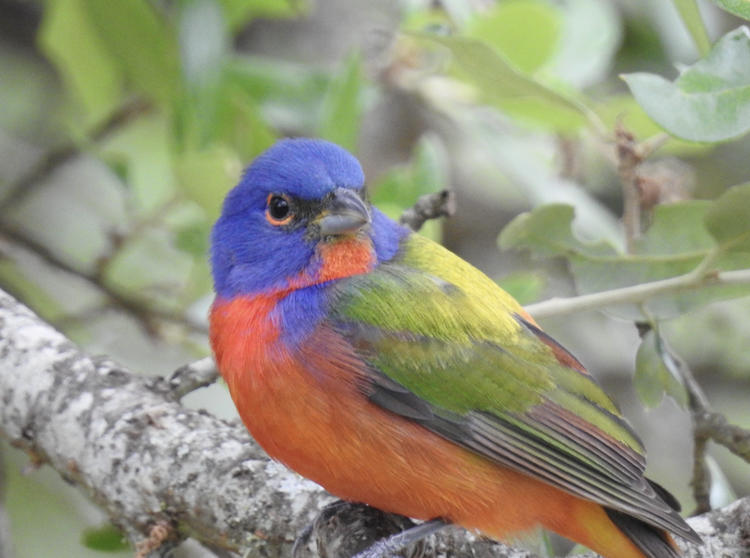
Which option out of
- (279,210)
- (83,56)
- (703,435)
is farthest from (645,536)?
(83,56)

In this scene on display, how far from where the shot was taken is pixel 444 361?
299cm

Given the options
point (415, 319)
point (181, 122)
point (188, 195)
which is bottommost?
point (415, 319)

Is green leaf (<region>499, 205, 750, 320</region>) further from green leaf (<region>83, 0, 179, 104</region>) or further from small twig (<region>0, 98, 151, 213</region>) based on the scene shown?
small twig (<region>0, 98, 151, 213</region>)

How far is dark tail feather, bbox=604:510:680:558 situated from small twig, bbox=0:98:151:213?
264 centimetres

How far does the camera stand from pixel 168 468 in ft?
9.70

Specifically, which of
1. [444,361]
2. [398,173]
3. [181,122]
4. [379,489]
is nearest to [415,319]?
[444,361]

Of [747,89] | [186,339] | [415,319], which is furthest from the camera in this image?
[186,339]

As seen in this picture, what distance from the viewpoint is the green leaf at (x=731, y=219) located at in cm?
283

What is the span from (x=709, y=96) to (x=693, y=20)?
1.28 feet

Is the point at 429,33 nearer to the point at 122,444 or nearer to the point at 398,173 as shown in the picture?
the point at 398,173

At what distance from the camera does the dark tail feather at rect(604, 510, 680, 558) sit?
2.96m

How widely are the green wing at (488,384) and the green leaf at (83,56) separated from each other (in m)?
1.78

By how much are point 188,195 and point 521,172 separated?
1364 mm

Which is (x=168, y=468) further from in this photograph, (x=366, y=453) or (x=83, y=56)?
(x=83, y=56)
